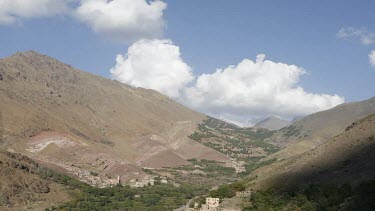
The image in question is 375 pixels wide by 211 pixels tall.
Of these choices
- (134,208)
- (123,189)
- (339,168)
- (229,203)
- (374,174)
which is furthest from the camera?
(123,189)

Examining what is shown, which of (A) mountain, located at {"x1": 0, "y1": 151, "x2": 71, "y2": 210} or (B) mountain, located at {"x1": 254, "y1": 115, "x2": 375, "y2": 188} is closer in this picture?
(B) mountain, located at {"x1": 254, "y1": 115, "x2": 375, "y2": 188}

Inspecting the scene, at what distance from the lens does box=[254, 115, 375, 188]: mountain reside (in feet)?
342

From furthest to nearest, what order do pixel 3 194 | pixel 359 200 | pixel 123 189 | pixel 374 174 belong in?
pixel 123 189 < pixel 3 194 < pixel 374 174 < pixel 359 200

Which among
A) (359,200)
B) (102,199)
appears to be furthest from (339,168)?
(102,199)

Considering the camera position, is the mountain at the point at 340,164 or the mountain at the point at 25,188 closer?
the mountain at the point at 340,164

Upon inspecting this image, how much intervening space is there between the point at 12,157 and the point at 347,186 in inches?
5177

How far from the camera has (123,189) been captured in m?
198

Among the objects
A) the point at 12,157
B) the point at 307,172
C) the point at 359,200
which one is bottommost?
the point at 359,200

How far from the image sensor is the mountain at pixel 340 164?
4102 inches

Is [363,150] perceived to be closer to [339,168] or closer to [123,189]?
[339,168]

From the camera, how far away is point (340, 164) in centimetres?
11144

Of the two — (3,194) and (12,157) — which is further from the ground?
(12,157)

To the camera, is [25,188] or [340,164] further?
[25,188]

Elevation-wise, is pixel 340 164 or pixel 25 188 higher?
pixel 340 164
